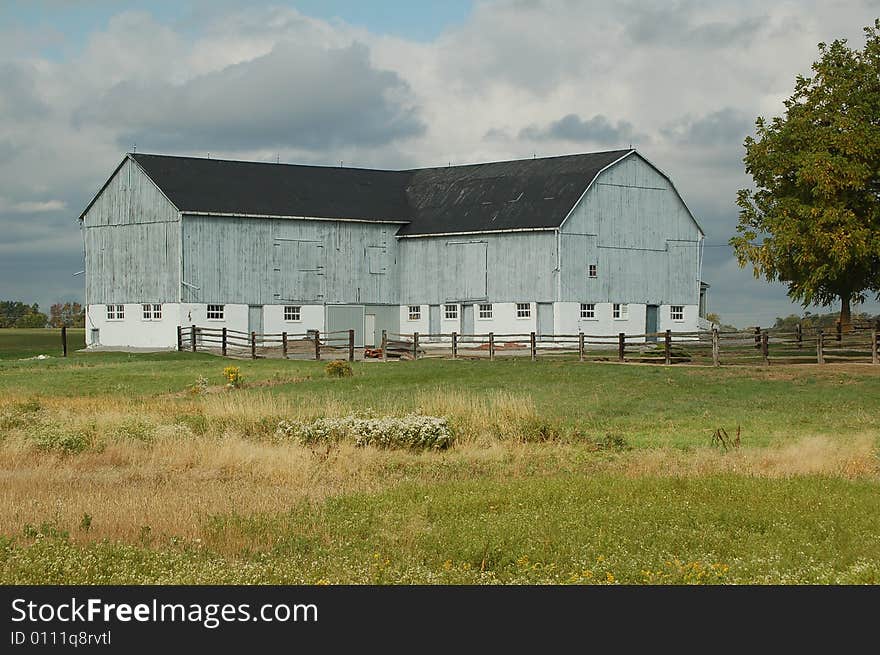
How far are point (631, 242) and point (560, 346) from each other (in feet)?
26.6

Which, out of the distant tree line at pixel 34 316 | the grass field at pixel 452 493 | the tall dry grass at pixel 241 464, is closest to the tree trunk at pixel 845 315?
the grass field at pixel 452 493

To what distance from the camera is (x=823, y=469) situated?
1833 centimetres

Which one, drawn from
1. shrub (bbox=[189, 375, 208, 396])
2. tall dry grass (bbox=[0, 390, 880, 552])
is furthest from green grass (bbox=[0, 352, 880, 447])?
tall dry grass (bbox=[0, 390, 880, 552])

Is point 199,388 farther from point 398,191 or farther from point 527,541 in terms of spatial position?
point 398,191

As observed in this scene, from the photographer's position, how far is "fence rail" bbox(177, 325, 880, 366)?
1800 inches

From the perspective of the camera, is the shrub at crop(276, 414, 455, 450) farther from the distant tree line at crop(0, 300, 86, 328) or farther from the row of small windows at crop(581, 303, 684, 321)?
the distant tree line at crop(0, 300, 86, 328)

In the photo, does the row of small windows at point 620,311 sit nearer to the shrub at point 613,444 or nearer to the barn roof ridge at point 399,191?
the barn roof ridge at point 399,191

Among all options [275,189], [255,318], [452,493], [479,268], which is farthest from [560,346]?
[452,493]

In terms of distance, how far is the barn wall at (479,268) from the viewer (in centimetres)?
5859

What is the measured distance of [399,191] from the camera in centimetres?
6819

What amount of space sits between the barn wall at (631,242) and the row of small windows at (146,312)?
1984 cm

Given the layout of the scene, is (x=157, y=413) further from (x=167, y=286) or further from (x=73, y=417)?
(x=167, y=286)

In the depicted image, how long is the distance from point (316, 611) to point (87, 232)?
57928 mm

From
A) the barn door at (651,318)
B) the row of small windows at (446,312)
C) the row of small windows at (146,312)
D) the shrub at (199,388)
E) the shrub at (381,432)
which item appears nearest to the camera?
the shrub at (381,432)
